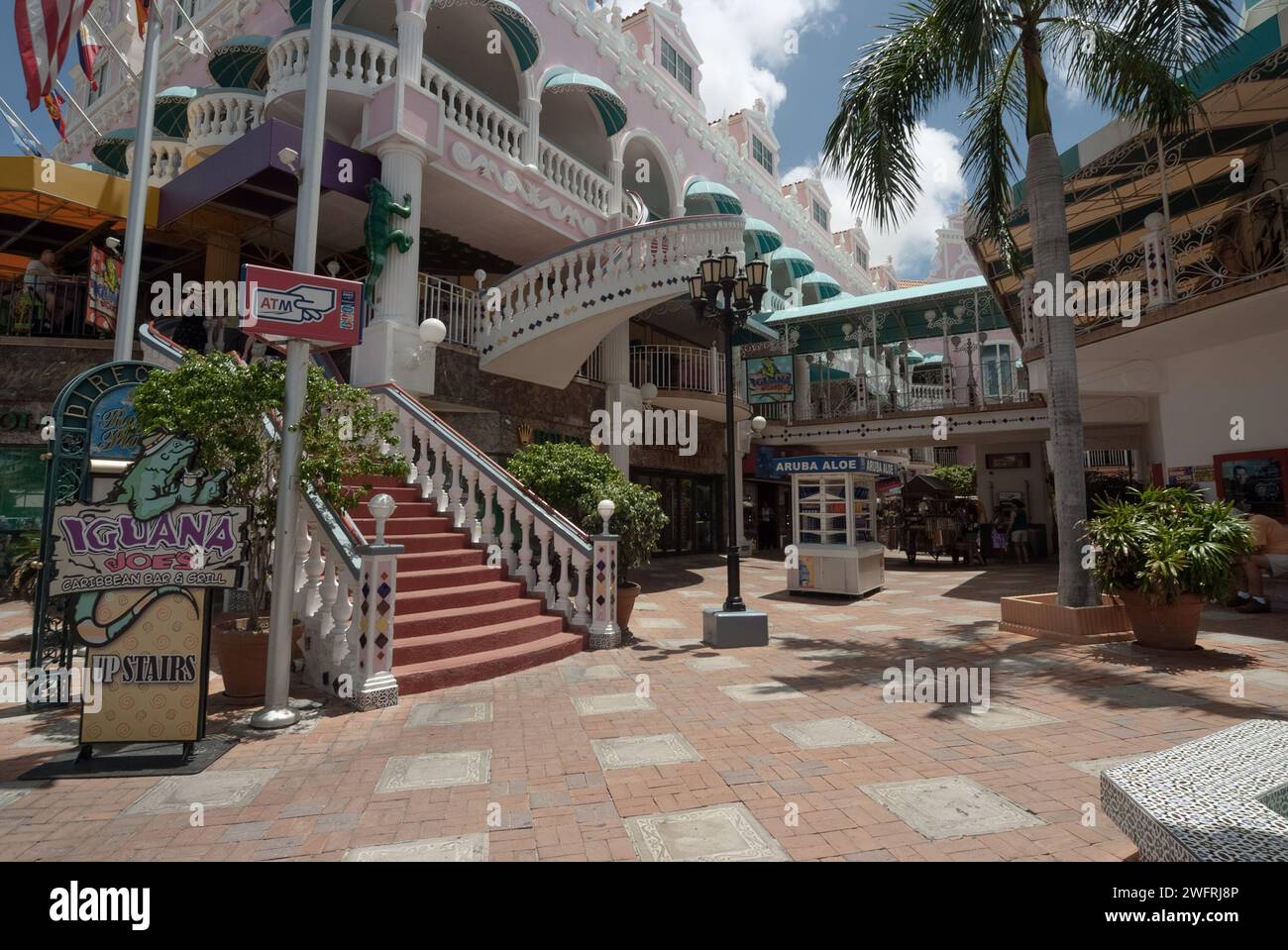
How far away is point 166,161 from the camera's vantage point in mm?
13047

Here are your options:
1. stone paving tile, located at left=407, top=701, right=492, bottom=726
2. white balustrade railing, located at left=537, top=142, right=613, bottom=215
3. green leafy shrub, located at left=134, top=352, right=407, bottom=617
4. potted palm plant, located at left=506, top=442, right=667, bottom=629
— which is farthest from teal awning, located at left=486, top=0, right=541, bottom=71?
stone paving tile, located at left=407, top=701, right=492, bottom=726

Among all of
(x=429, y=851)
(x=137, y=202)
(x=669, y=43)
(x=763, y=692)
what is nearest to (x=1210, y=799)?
(x=429, y=851)

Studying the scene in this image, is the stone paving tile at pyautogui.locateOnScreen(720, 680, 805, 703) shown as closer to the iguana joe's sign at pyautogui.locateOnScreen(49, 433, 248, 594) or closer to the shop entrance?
the iguana joe's sign at pyautogui.locateOnScreen(49, 433, 248, 594)

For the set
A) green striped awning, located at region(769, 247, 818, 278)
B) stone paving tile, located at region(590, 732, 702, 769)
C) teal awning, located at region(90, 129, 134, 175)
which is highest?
green striped awning, located at region(769, 247, 818, 278)

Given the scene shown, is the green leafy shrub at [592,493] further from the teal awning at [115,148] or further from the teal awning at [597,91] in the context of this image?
the teal awning at [115,148]

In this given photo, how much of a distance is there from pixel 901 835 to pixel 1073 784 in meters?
1.25

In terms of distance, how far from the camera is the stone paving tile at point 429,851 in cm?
287

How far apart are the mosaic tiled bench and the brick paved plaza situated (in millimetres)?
623

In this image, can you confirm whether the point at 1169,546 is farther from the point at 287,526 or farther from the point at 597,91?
the point at 597,91

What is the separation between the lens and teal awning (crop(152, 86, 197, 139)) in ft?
45.1

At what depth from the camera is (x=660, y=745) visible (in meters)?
4.34

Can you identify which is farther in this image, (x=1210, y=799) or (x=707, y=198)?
(x=707, y=198)

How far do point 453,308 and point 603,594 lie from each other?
7.09 meters

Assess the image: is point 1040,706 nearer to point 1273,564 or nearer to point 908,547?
point 1273,564
